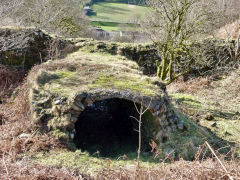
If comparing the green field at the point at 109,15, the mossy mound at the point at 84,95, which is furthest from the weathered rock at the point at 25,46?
the green field at the point at 109,15

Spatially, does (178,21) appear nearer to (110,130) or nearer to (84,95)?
(110,130)

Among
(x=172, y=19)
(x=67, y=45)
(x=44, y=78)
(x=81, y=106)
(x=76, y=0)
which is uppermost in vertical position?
(x=76, y=0)

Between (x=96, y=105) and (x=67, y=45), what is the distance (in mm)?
5064

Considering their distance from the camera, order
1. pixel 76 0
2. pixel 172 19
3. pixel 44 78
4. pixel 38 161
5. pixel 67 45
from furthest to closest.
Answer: pixel 76 0 → pixel 67 45 → pixel 172 19 → pixel 44 78 → pixel 38 161

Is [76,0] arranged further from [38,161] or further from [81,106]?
[38,161]

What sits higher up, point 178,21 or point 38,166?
point 178,21

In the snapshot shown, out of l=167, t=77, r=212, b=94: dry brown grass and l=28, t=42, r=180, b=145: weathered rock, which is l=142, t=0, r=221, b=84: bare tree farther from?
l=167, t=77, r=212, b=94: dry brown grass

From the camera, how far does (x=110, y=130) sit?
8633mm

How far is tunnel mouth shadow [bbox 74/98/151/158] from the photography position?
23.2 ft

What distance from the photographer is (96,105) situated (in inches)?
417

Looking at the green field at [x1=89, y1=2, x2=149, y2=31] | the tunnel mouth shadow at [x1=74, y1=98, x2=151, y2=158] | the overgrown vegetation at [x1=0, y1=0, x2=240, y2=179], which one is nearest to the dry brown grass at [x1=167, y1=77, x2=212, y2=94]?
the overgrown vegetation at [x1=0, y1=0, x2=240, y2=179]

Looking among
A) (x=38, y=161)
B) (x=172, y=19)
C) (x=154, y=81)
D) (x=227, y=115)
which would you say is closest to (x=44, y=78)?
(x=38, y=161)

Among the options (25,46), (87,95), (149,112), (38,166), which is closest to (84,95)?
(87,95)

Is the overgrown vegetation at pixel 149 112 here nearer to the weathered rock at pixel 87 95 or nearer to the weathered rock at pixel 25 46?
the weathered rock at pixel 87 95
